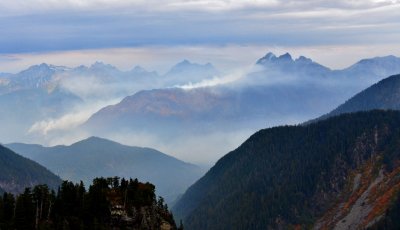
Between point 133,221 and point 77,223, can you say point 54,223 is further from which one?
point 133,221

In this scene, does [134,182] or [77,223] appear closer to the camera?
[77,223]

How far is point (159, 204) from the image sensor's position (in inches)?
7598

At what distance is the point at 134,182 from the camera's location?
18862 centimetres

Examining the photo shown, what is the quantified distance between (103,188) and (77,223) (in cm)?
2350

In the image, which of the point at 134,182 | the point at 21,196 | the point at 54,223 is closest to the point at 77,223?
the point at 54,223

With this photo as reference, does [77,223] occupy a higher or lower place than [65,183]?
lower

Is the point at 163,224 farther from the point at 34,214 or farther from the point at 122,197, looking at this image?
the point at 34,214

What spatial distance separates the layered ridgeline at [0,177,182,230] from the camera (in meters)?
160

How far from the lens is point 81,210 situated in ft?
554

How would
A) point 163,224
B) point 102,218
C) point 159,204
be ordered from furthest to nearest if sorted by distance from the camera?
point 159,204 → point 163,224 → point 102,218

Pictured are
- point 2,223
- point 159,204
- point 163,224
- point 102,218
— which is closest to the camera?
point 2,223

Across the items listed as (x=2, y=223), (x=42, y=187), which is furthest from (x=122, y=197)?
(x=2, y=223)

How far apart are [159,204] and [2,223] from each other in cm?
4971

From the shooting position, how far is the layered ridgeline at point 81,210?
160 metres
